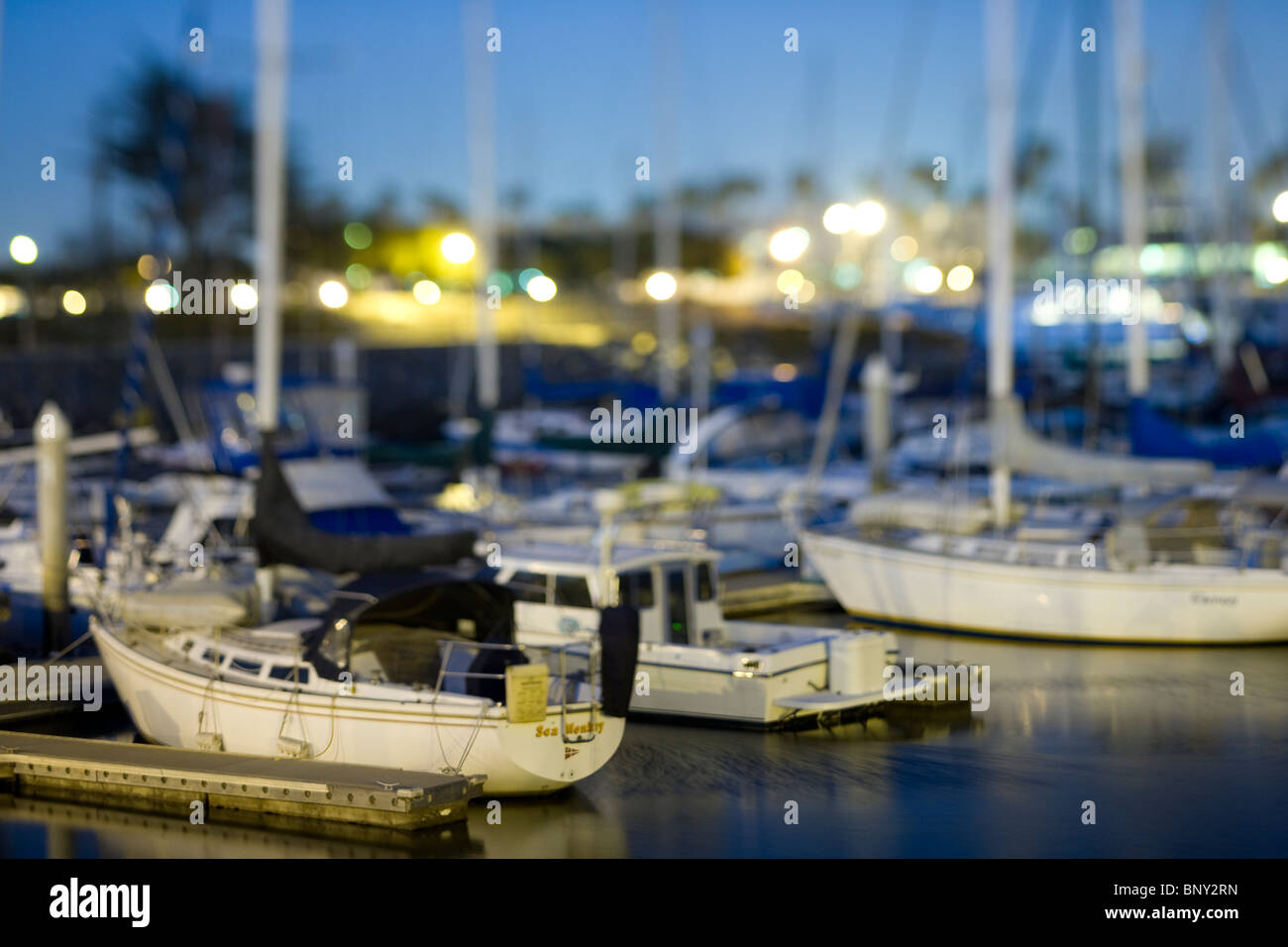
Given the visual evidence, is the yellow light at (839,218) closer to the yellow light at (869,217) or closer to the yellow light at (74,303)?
the yellow light at (869,217)

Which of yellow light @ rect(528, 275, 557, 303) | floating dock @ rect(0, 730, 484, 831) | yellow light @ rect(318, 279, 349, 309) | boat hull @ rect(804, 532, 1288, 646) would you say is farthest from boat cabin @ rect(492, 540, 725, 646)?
yellow light @ rect(318, 279, 349, 309)

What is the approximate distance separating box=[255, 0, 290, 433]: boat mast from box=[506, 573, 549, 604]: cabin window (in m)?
3.77

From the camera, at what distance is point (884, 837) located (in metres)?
13.1

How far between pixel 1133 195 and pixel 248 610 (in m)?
19.7

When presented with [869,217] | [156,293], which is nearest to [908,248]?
[869,217]

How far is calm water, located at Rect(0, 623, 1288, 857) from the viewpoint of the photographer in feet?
42.0

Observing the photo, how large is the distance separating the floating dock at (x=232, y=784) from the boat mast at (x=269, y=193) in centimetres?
569

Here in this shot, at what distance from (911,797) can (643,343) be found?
52731mm

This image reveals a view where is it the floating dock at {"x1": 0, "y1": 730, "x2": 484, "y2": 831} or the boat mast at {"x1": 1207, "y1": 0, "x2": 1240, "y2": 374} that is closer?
the floating dock at {"x1": 0, "y1": 730, "x2": 484, "y2": 831}
